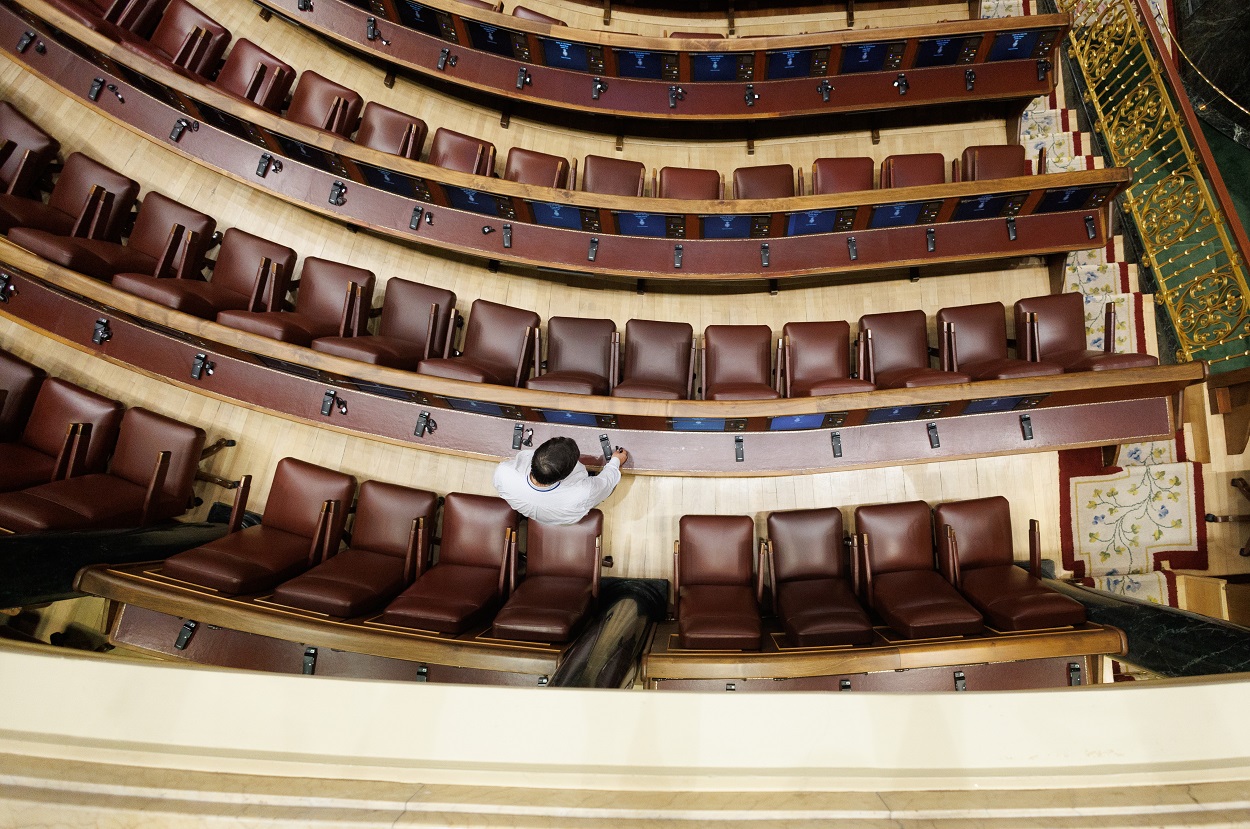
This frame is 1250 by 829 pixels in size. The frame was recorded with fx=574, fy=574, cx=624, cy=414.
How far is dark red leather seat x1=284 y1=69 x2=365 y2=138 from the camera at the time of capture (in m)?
1.44

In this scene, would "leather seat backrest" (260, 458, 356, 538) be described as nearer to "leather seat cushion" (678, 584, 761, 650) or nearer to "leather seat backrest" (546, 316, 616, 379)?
"leather seat backrest" (546, 316, 616, 379)

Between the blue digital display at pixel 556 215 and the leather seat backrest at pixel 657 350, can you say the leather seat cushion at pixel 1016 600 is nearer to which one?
the leather seat backrest at pixel 657 350

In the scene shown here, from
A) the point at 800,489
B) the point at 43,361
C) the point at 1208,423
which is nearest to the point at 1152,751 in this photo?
the point at 800,489

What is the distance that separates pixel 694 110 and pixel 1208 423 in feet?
4.43

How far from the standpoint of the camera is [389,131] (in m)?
Answer: 1.44

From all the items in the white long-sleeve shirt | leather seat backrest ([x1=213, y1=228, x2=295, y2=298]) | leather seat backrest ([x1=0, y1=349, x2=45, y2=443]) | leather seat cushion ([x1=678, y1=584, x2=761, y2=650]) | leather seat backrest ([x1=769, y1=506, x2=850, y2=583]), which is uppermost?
leather seat backrest ([x1=213, y1=228, x2=295, y2=298])

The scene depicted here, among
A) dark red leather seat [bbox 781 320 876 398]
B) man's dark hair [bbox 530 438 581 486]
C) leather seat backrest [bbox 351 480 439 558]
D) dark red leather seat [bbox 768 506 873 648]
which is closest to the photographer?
man's dark hair [bbox 530 438 581 486]

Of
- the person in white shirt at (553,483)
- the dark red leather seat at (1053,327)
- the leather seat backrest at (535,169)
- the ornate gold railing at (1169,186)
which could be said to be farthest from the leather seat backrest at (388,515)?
the ornate gold railing at (1169,186)

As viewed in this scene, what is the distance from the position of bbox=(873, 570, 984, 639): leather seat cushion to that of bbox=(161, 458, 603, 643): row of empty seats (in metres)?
0.51

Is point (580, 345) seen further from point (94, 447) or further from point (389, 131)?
point (94, 447)

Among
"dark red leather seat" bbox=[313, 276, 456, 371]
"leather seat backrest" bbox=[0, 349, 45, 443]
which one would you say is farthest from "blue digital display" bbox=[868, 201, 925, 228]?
"leather seat backrest" bbox=[0, 349, 45, 443]

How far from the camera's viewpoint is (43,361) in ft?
4.27

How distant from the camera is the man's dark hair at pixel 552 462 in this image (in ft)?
2.89

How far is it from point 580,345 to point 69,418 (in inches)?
40.4
